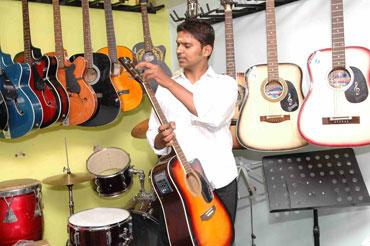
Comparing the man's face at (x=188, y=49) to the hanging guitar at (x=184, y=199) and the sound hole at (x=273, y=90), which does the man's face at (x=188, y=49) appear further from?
the sound hole at (x=273, y=90)

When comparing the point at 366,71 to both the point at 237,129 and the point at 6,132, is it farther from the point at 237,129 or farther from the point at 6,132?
the point at 6,132

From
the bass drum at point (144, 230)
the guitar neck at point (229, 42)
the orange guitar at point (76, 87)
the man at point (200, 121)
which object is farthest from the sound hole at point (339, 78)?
the orange guitar at point (76, 87)

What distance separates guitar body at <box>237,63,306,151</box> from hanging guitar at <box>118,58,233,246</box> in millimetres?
552

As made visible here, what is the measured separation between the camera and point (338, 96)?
7.24ft

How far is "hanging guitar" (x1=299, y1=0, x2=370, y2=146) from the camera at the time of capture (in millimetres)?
2158

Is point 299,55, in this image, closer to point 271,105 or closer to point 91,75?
point 271,105

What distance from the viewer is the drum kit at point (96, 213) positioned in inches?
89.7

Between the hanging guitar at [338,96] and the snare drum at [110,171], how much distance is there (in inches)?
47.3

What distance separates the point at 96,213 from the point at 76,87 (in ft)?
2.62

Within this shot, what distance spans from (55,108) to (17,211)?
0.64 m

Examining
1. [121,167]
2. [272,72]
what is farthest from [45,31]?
[272,72]

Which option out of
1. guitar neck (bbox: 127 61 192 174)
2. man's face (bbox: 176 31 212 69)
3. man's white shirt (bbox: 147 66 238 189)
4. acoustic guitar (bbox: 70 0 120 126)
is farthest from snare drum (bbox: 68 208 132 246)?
man's face (bbox: 176 31 212 69)

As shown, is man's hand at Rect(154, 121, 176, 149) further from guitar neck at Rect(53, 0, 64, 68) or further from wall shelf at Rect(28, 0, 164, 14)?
wall shelf at Rect(28, 0, 164, 14)

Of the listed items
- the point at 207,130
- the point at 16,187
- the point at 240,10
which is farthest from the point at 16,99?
the point at 240,10
